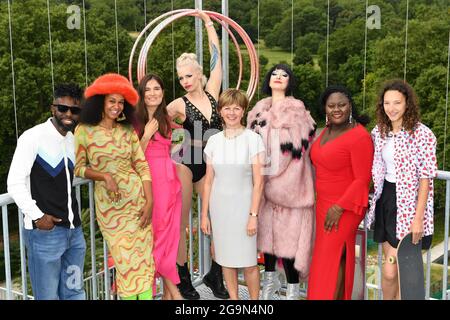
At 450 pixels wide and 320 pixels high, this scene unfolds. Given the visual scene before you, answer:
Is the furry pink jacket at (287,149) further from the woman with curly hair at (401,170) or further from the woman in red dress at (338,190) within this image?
the woman with curly hair at (401,170)

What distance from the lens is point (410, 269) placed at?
293 centimetres

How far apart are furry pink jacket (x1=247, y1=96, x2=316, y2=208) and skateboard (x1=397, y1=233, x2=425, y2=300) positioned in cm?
59

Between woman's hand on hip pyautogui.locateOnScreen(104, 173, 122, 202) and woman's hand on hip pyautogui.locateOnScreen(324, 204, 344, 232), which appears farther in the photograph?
woman's hand on hip pyautogui.locateOnScreen(324, 204, 344, 232)

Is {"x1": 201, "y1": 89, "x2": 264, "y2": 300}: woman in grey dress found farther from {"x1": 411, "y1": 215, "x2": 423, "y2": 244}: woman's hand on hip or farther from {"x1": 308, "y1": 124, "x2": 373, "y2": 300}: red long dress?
{"x1": 411, "y1": 215, "x2": 423, "y2": 244}: woman's hand on hip

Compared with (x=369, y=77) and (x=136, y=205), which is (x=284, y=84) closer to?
(x=136, y=205)

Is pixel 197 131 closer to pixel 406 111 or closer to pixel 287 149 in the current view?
pixel 287 149

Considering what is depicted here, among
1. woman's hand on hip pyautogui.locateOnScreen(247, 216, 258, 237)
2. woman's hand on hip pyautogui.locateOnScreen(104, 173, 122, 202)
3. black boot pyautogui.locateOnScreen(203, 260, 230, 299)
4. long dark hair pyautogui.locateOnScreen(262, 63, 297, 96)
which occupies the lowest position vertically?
black boot pyautogui.locateOnScreen(203, 260, 230, 299)

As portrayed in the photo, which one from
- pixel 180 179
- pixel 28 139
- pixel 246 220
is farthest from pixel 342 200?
pixel 28 139

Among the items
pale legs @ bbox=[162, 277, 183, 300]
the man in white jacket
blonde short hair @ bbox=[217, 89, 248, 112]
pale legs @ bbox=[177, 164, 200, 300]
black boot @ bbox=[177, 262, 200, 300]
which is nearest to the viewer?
the man in white jacket

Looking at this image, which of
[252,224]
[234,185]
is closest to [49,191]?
[234,185]

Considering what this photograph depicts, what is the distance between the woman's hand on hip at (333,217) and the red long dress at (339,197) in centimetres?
2

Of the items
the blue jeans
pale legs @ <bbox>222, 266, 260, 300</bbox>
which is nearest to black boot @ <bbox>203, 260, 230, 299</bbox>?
pale legs @ <bbox>222, 266, 260, 300</bbox>

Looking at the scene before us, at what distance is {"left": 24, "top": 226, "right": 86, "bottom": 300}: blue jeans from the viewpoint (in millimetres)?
2764

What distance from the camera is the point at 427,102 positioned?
60.6 feet
